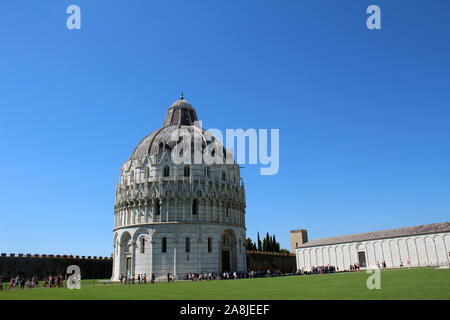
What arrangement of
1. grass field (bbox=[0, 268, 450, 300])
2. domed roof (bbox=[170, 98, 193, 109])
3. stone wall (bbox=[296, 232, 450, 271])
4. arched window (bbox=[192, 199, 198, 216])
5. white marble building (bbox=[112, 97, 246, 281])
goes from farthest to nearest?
domed roof (bbox=[170, 98, 193, 109]) → stone wall (bbox=[296, 232, 450, 271]) → arched window (bbox=[192, 199, 198, 216]) → white marble building (bbox=[112, 97, 246, 281]) → grass field (bbox=[0, 268, 450, 300])

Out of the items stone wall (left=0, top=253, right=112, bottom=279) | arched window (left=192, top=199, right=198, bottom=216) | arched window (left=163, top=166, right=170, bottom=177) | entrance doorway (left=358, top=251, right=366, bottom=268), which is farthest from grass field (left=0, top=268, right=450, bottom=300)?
entrance doorway (left=358, top=251, right=366, bottom=268)

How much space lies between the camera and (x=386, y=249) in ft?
198

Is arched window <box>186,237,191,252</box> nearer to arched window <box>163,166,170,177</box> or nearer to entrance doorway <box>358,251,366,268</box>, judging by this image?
arched window <box>163,166,170,177</box>

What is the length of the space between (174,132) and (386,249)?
40637mm

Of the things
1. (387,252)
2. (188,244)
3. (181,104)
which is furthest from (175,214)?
(387,252)

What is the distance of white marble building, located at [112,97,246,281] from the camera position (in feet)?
159

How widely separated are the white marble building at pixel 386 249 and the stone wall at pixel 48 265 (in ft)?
133

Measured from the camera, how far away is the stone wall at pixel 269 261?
7056 centimetres

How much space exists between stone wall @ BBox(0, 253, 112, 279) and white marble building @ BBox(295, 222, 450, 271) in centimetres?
4041

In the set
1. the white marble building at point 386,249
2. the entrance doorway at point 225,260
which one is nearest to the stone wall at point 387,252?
the white marble building at point 386,249

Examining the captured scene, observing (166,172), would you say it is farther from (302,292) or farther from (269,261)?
(302,292)
